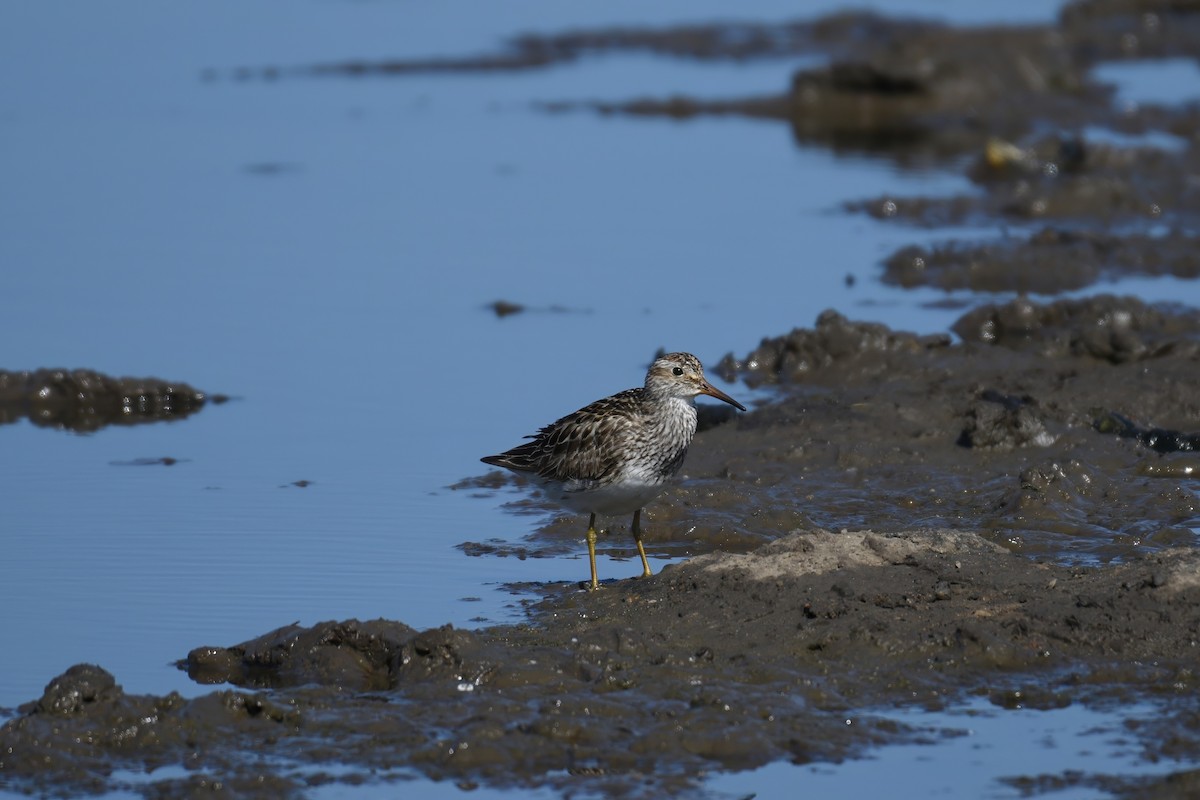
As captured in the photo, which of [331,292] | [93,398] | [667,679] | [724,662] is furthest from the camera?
[331,292]

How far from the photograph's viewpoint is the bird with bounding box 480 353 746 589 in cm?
963

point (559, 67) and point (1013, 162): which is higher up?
point (559, 67)

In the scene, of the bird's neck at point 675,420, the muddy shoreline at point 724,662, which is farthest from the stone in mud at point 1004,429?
the bird's neck at point 675,420

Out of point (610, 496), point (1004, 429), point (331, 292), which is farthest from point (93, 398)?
point (1004, 429)

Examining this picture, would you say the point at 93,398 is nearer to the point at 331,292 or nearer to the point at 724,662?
the point at 331,292

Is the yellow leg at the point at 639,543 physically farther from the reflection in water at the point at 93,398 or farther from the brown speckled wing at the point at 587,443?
the reflection in water at the point at 93,398

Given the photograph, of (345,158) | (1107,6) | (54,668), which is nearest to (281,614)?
(54,668)

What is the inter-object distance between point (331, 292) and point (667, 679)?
28.5 feet

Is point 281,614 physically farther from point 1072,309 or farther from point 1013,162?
point 1013,162

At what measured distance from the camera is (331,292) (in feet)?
51.8

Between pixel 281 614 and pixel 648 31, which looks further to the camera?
pixel 648 31

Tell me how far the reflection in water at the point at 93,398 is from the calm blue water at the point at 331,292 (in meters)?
0.24

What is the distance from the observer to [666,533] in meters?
10.6

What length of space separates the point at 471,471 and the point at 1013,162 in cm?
1113
